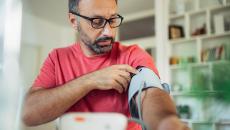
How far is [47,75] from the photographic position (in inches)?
24.8

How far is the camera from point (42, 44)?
663mm

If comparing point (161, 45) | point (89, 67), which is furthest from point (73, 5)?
point (161, 45)

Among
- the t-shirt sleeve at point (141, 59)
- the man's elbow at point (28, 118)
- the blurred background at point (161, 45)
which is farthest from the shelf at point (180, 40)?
the man's elbow at point (28, 118)

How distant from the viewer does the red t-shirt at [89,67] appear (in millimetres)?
600

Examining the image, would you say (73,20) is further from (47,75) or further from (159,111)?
(159,111)

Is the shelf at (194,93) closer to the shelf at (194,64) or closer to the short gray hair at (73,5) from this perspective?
the shelf at (194,64)

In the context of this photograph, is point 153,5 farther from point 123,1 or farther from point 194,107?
point 194,107

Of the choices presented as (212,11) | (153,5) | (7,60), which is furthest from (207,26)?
(7,60)

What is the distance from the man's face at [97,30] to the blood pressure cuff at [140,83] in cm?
9

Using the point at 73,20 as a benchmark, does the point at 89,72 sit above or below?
below

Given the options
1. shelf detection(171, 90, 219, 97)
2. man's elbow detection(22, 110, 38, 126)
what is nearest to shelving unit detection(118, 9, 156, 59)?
Result: shelf detection(171, 90, 219, 97)

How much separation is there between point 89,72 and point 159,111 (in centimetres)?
18

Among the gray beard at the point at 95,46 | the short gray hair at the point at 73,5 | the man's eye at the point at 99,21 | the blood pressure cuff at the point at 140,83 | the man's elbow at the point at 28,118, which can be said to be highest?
the short gray hair at the point at 73,5

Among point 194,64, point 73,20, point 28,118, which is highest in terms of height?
point 73,20
